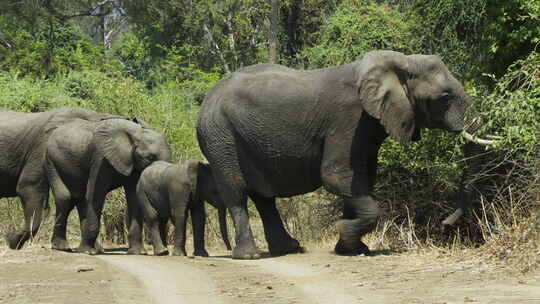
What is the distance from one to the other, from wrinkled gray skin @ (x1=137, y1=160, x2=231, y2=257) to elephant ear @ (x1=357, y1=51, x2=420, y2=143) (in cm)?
335

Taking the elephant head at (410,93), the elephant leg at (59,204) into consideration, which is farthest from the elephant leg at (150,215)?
the elephant head at (410,93)

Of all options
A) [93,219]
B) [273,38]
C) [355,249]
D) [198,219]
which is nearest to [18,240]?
[93,219]

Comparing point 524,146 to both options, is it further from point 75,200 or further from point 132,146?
point 75,200

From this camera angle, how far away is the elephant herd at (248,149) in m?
11.8

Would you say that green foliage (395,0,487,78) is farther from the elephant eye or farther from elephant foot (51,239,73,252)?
elephant foot (51,239,73,252)

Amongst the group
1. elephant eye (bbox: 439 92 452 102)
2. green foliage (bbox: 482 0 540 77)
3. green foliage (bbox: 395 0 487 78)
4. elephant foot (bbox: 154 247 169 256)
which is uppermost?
green foliage (bbox: 395 0 487 78)

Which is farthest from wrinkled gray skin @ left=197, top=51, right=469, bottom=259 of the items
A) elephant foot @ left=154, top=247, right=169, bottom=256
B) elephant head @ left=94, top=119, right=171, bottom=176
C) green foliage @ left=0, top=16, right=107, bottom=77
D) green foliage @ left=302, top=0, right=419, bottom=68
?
green foliage @ left=0, top=16, right=107, bottom=77

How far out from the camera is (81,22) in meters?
69.1

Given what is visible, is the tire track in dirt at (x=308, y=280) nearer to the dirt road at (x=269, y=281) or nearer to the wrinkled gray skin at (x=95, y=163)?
the dirt road at (x=269, y=281)

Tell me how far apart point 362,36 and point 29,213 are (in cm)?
619

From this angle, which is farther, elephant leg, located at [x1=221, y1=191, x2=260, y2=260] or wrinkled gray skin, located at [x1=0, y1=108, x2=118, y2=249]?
wrinkled gray skin, located at [x1=0, y1=108, x2=118, y2=249]

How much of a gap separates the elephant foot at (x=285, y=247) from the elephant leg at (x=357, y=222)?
4.12ft

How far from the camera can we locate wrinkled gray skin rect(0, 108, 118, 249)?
15312 mm

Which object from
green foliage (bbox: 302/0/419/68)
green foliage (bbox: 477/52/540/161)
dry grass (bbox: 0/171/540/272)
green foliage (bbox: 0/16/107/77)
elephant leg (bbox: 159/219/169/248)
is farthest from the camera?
green foliage (bbox: 0/16/107/77)
